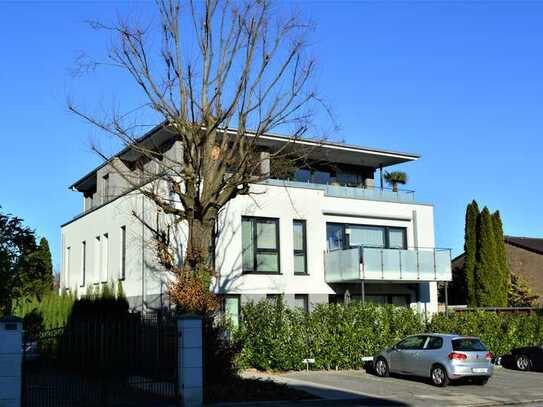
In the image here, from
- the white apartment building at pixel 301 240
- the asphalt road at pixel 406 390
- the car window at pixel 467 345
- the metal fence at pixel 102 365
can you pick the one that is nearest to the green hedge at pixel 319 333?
the asphalt road at pixel 406 390

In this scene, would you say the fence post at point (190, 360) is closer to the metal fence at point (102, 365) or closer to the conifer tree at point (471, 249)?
the metal fence at point (102, 365)

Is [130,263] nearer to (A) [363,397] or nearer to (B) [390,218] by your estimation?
(B) [390,218]

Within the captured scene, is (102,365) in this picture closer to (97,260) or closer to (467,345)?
(467,345)

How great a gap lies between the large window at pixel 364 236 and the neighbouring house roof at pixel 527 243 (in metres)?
19.0

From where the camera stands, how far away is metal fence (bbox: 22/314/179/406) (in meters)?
14.3

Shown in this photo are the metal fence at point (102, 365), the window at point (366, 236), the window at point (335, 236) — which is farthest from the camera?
the window at point (366, 236)

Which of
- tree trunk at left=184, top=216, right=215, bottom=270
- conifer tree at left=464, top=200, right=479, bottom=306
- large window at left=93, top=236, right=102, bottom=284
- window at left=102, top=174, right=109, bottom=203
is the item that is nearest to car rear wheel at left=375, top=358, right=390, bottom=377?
tree trunk at left=184, top=216, right=215, bottom=270

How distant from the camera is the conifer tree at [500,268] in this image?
39750 mm

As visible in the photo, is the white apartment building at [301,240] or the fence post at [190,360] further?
the white apartment building at [301,240]

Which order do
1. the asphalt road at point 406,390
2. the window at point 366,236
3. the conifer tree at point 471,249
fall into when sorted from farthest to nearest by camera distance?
the conifer tree at point 471,249
the window at point 366,236
the asphalt road at point 406,390

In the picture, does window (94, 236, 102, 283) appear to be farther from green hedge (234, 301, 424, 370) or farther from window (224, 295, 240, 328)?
green hedge (234, 301, 424, 370)

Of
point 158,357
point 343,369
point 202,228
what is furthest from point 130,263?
point 158,357

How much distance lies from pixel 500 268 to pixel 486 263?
3.09 feet

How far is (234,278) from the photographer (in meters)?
25.8
